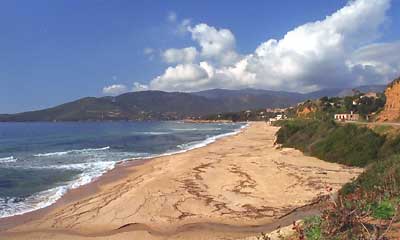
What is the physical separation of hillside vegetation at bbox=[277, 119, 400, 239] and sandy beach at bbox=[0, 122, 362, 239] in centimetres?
217

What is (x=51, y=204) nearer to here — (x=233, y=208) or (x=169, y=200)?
(x=169, y=200)

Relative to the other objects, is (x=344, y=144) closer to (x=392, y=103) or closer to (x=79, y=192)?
(x=79, y=192)

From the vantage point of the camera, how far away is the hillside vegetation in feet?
19.9

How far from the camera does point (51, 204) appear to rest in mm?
17328

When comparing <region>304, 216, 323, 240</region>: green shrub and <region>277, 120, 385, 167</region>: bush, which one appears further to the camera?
<region>277, 120, 385, 167</region>: bush

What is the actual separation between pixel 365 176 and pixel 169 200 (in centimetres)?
772

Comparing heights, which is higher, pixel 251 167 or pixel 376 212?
pixel 376 212

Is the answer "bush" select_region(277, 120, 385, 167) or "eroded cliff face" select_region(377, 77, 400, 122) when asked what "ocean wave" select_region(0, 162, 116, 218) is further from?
"eroded cliff face" select_region(377, 77, 400, 122)

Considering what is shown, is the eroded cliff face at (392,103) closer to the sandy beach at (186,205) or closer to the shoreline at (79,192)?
the sandy beach at (186,205)

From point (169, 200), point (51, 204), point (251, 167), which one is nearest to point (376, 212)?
point (169, 200)

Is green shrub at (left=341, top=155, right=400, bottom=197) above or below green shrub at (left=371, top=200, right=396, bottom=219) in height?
below

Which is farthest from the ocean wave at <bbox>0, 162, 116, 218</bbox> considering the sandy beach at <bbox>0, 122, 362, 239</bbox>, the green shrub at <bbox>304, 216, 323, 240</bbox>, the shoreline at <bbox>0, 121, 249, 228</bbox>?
the green shrub at <bbox>304, 216, 323, 240</bbox>

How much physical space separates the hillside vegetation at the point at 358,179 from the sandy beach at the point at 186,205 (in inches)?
85.4

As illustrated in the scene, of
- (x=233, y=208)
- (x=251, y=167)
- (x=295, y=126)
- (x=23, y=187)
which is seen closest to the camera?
(x=233, y=208)
